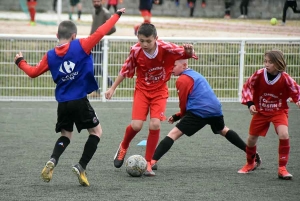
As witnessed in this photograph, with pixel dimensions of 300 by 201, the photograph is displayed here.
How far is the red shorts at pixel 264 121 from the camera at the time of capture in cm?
765

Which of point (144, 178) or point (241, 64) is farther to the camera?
point (241, 64)

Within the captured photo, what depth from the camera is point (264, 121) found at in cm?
773

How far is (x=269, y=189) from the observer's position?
6.90 metres

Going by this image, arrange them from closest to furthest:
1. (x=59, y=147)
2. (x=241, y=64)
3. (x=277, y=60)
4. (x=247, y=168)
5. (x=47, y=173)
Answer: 1. (x=47, y=173)
2. (x=59, y=147)
3. (x=277, y=60)
4. (x=247, y=168)
5. (x=241, y=64)

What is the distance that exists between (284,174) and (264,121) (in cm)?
62

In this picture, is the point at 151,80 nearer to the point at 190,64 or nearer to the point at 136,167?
the point at 136,167

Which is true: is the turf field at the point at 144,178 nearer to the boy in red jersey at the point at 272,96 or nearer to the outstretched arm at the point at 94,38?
the boy in red jersey at the point at 272,96

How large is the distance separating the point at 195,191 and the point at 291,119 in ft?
19.0

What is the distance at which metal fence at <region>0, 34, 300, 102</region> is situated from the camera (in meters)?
14.3

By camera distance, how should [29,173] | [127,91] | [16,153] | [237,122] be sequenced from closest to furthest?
[29,173], [16,153], [237,122], [127,91]

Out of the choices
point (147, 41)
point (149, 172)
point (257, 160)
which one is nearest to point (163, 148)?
point (149, 172)

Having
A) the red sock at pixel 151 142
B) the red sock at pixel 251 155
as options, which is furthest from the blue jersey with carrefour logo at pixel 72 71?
the red sock at pixel 251 155

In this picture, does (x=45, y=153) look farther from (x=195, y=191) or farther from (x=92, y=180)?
(x=195, y=191)

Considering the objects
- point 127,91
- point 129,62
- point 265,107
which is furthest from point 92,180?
point 127,91
